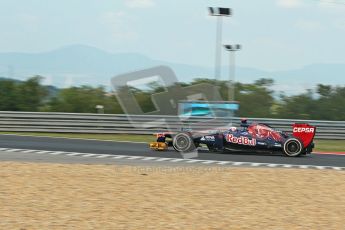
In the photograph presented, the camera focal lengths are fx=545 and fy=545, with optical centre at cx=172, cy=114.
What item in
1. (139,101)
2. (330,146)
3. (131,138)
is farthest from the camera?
(139,101)

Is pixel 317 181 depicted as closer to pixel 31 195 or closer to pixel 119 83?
pixel 31 195

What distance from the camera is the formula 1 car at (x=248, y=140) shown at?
15.7 meters

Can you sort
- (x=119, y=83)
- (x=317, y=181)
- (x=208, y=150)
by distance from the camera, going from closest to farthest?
(x=317, y=181) < (x=208, y=150) < (x=119, y=83)

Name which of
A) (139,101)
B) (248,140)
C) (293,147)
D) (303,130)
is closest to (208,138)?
(248,140)

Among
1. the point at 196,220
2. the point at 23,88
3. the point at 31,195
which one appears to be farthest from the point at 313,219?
the point at 23,88

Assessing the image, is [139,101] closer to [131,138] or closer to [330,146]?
[131,138]

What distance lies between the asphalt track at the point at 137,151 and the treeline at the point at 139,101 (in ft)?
33.8

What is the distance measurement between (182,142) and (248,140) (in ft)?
6.30

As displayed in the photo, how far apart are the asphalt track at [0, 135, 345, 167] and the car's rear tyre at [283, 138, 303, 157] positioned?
0.23 m

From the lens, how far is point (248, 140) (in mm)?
15742

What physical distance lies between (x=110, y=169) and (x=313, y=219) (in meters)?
4.48

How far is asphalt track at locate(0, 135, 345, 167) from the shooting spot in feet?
48.2

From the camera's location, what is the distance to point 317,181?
9.85 m

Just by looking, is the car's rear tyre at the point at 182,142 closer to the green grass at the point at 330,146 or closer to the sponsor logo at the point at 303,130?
the sponsor logo at the point at 303,130
